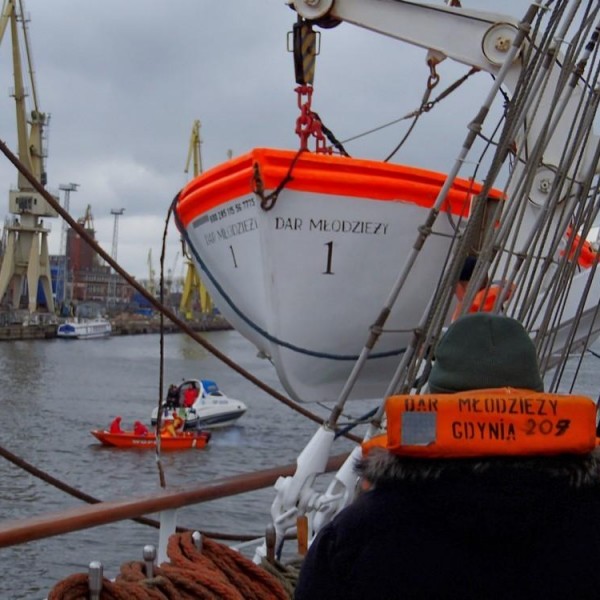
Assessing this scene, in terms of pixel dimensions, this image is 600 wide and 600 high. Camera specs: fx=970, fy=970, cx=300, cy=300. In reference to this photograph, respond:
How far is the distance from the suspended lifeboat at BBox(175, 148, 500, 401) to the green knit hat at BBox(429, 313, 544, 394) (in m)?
3.18

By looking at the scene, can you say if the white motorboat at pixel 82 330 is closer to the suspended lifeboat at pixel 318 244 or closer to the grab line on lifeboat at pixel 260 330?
the grab line on lifeboat at pixel 260 330

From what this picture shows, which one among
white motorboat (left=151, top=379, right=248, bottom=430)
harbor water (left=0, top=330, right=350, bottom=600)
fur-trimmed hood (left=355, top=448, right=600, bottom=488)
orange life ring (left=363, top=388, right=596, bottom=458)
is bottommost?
harbor water (left=0, top=330, right=350, bottom=600)

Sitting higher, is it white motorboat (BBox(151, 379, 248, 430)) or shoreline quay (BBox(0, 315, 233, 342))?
shoreline quay (BBox(0, 315, 233, 342))

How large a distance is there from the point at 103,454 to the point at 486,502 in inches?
905

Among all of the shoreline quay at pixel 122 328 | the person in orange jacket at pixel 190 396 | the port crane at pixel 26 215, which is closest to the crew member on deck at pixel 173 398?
the person in orange jacket at pixel 190 396

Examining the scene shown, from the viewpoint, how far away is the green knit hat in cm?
146

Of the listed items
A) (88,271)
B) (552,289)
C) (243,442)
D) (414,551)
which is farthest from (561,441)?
(88,271)

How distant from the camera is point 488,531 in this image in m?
1.31

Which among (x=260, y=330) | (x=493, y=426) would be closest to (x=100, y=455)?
(x=260, y=330)

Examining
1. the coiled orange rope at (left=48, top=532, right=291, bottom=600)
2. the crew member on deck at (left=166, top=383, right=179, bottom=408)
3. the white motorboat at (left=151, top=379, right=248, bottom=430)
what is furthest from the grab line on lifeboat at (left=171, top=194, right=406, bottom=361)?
the crew member on deck at (left=166, top=383, right=179, bottom=408)

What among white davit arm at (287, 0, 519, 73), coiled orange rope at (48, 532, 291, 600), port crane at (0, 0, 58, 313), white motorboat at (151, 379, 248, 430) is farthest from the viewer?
port crane at (0, 0, 58, 313)

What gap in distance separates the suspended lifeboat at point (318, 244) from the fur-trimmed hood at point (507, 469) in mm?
3326

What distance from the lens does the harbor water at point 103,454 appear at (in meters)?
14.7

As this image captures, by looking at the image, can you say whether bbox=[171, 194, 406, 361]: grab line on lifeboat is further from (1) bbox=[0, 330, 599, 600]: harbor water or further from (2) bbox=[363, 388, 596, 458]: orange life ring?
(2) bbox=[363, 388, 596, 458]: orange life ring
